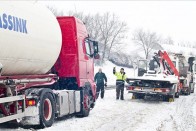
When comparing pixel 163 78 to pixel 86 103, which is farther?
pixel 163 78

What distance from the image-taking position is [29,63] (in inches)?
365

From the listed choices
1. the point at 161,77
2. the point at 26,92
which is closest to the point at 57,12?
the point at 161,77

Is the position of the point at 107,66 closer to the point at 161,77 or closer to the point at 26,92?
the point at 161,77

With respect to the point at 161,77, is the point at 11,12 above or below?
above

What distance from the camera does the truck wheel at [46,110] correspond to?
9648 millimetres

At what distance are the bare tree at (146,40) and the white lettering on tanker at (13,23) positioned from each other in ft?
236

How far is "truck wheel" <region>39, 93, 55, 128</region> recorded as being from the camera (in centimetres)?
965

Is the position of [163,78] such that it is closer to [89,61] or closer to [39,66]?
[89,61]

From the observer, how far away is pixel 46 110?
10195 mm

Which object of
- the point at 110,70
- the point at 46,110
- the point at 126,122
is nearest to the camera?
the point at 46,110

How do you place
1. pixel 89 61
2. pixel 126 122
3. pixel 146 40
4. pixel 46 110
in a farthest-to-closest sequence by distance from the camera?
pixel 146 40 → pixel 89 61 → pixel 126 122 → pixel 46 110

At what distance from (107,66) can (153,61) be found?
33.6 meters

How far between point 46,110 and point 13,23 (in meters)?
2.95

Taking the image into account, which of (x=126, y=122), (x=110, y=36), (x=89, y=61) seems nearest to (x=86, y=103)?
(x=89, y=61)
